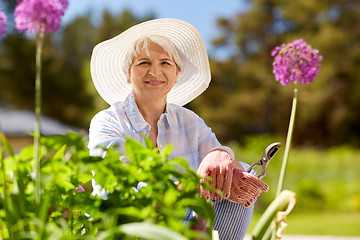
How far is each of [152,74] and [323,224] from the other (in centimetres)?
683

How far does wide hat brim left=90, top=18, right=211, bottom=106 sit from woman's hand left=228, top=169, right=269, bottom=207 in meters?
0.83

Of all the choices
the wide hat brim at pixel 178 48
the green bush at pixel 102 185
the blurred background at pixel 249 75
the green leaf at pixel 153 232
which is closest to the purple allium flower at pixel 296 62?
the wide hat brim at pixel 178 48

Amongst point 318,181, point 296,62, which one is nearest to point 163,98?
point 296,62

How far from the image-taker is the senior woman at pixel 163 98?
1.47m

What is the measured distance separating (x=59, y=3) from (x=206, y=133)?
110 cm

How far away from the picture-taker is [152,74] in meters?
1.78

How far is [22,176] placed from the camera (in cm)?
81

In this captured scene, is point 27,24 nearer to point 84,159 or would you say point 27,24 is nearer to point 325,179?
point 84,159

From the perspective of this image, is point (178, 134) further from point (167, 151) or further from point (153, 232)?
point (153, 232)

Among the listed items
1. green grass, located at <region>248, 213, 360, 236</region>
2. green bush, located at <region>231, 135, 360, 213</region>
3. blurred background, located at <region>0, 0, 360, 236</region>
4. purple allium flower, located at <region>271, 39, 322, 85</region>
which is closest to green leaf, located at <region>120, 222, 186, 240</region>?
purple allium flower, located at <region>271, 39, 322, 85</region>

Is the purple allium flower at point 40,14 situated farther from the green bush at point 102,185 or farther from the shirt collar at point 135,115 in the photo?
the shirt collar at point 135,115

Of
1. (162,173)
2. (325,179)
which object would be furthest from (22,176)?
(325,179)

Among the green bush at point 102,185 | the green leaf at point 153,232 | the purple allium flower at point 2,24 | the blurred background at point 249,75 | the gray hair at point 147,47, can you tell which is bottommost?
the green leaf at point 153,232

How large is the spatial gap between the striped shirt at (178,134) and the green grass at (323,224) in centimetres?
558
